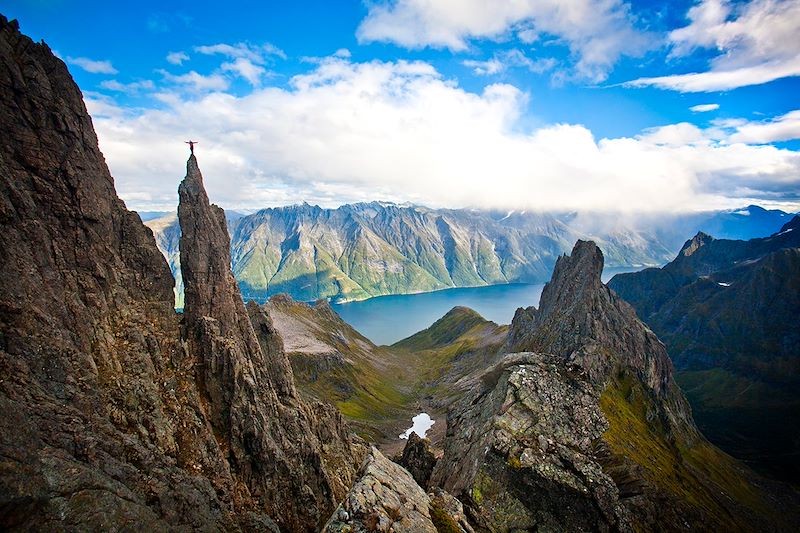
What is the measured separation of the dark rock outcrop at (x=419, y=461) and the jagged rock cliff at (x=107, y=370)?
443 inches

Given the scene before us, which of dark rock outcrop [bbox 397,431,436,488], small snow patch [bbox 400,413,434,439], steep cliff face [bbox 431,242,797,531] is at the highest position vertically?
steep cliff face [bbox 431,242,797,531]

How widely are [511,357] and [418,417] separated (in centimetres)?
11290

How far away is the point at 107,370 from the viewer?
30.0 m

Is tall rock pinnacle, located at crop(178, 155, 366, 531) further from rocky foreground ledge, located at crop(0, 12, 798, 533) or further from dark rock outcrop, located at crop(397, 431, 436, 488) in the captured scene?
dark rock outcrop, located at crop(397, 431, 436, 488)

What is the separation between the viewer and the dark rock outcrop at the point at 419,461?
4862 cm

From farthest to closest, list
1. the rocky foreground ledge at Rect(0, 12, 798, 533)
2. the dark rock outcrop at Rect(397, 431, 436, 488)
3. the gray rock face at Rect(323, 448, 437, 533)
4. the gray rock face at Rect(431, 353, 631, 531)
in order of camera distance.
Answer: the dark rock outcrop at Rect(397, 431, 436, 488) < the gray rock face at Rect(431, 353, 631, 531) < the rocky foreground ledge at Rect(0, 12, 798, 533) < the gray rock face at Rect(323, 448, 437, 533)

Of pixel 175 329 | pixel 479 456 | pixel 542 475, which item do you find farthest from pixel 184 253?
pixel 542 475

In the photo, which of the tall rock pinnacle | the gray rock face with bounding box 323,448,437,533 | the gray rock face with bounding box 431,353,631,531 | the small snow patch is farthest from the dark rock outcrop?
the small snow patch

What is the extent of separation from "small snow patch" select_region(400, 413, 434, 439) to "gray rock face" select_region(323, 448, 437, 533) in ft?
350

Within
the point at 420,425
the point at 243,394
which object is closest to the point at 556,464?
the point at 243,394

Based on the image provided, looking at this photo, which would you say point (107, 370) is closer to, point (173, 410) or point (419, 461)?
point (173, 410)

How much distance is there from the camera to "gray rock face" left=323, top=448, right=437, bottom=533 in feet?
68.3

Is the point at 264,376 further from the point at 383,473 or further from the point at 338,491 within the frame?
the point at 383,473

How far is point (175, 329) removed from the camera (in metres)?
39.8
